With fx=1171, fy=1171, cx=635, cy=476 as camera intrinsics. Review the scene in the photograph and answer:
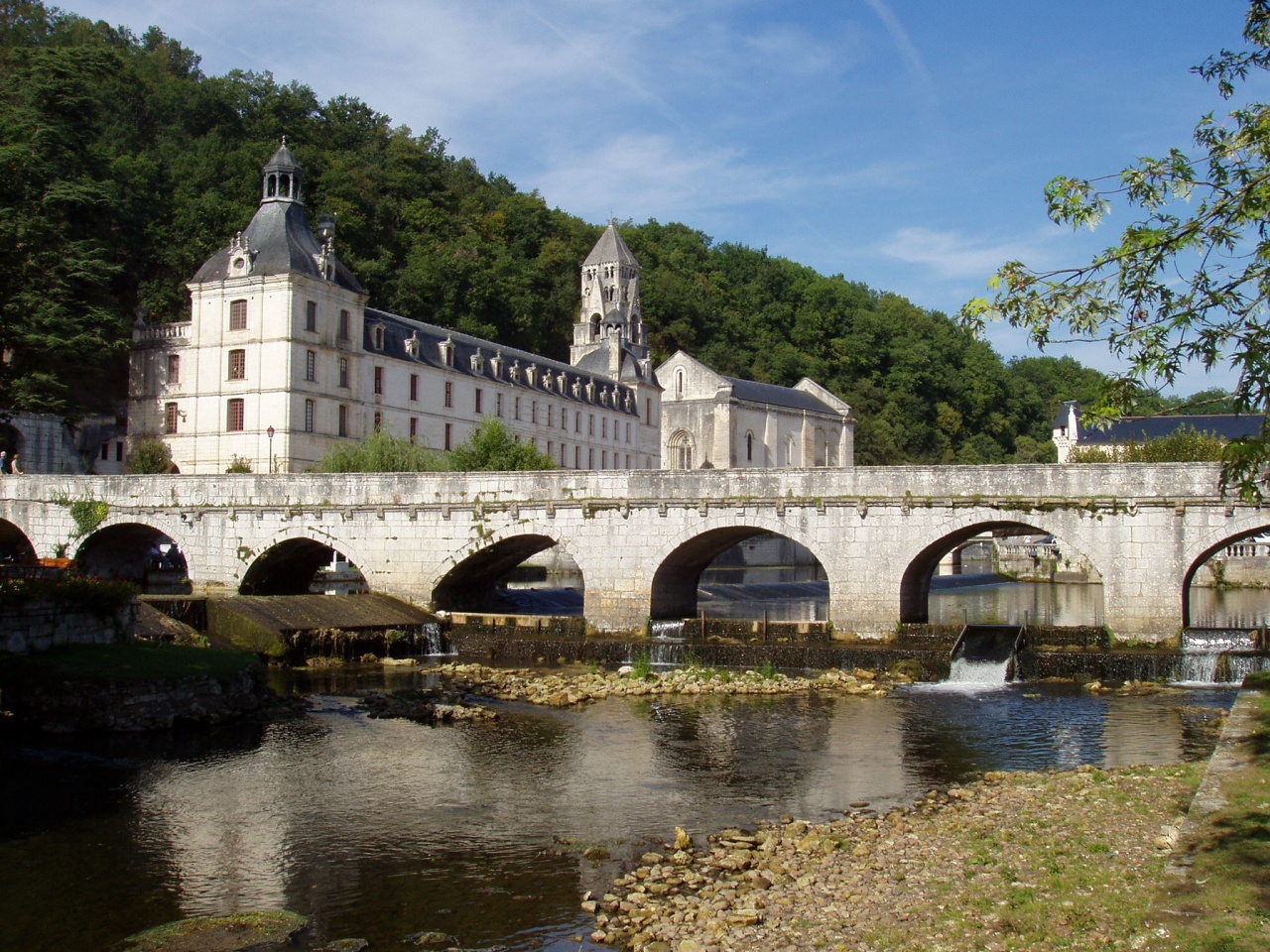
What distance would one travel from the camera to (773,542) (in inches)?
2830

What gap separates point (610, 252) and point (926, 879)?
7948 cm

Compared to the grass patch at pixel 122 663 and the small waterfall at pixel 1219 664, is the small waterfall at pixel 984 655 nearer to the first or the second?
the small waterfall at pixel 1219 664

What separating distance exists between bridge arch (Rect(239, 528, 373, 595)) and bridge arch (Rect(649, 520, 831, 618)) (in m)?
8.73

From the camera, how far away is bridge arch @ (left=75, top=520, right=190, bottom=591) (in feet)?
124

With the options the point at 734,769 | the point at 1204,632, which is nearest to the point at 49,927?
the point at 734,769

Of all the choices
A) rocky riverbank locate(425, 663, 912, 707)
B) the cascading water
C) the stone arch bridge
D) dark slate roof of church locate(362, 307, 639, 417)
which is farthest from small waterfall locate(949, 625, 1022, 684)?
dark slate roof of church locate(362, 307, 639, 417)

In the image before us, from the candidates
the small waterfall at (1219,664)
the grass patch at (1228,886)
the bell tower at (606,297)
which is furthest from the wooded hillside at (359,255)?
the small waterfall at (1219,664)

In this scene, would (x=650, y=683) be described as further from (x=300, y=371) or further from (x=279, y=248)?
(x=279, y=248)

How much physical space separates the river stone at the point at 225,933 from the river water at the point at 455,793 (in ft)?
0.94

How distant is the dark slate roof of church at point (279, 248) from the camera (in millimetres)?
50375

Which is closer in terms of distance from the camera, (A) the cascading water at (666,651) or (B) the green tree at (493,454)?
(A) the cascading water at (666,651)

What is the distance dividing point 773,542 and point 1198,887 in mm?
63380

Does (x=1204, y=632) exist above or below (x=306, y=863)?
above

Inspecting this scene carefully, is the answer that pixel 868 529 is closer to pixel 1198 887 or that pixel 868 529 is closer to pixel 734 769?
pixel 734 769
